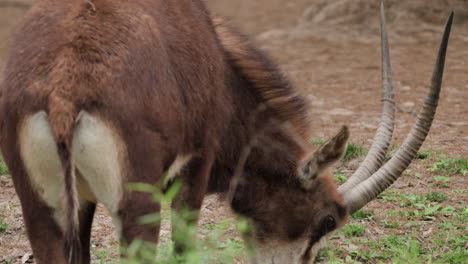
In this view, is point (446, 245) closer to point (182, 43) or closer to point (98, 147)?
point (182, 43)

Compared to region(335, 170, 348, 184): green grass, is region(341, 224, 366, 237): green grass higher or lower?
higher

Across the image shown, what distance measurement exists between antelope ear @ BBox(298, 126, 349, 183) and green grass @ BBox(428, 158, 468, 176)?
2600 mm

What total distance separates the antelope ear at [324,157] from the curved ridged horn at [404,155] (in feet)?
1.00

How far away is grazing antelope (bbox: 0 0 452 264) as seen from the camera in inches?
126

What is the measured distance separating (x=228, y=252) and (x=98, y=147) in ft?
2.62

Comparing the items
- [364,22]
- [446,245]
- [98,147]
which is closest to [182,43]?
[98,147]

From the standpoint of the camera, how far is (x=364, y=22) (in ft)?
41.1

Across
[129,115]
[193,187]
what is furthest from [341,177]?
[129,115]

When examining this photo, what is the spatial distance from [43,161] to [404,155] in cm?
220

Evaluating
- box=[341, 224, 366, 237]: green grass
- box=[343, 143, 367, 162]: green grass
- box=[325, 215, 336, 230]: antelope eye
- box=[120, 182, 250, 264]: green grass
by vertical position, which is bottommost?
box=[343, 143, 367, 162]: green grass

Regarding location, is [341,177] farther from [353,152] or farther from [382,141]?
[382,141]

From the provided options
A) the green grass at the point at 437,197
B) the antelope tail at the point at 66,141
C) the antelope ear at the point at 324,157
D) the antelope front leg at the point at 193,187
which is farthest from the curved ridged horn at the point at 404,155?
the antelope tail at the point at 66,141

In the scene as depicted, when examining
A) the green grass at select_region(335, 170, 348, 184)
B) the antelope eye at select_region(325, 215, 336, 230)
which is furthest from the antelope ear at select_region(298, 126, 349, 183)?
the green grass at select_region(335, 170, 348, 184)

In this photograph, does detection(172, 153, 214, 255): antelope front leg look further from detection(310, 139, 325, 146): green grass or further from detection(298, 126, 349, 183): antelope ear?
detection(310, 139, 325, 146): green grass
